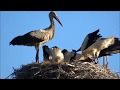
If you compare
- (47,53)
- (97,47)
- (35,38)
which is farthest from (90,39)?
→ (35,38)

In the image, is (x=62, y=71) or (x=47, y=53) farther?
(x=47, y=53)

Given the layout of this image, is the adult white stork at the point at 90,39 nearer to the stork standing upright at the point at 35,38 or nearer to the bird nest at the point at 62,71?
the stork standing upright at the point at 35,38

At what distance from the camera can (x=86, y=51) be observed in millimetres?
9320

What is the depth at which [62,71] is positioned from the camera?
6551mm

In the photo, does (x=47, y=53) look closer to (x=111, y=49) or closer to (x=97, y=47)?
(x=97, y=47)

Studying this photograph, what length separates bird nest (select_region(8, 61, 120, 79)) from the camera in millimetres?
6539

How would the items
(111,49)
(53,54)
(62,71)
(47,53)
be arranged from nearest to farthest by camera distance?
(62,71) → (53,54) → (47,53) → (111,49)

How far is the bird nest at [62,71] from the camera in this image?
654cm

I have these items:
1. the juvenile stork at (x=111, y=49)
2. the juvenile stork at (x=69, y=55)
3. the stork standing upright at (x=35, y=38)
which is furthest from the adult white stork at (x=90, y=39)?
the stork standing upright at (x=35, y=38)

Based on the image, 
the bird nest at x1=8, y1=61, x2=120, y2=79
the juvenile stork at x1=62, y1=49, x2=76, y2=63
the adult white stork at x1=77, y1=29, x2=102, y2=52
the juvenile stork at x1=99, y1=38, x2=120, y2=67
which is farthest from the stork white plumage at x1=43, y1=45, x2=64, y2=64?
the juvenile stork at x1=99, y1=38, x2=120, y2=67

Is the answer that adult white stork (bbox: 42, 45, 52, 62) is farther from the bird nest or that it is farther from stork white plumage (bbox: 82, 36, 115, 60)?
stork white plumage (bbox: 82, 36, 115, 60)

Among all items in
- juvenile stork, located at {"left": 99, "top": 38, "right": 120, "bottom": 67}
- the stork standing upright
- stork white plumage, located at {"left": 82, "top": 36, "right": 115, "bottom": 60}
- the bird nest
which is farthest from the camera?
juvenile stork, located at {"left": 99, "top": 38, "right": 120, "bottom": 67}

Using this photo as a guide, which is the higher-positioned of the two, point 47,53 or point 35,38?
point 35,38
